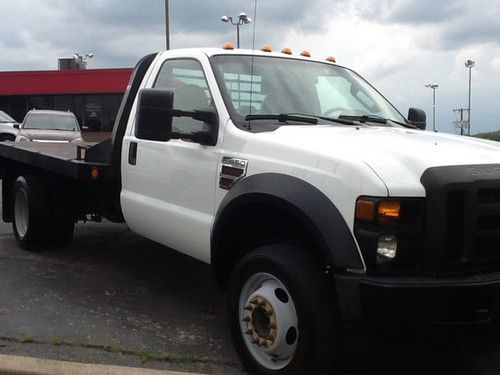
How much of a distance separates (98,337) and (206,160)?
4.62ft

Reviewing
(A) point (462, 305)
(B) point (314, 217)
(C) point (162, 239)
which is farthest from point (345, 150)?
(C) point (162, 239)

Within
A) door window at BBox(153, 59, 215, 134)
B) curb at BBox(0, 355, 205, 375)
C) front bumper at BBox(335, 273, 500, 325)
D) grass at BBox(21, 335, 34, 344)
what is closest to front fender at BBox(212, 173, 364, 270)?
front bumper at BBox(335, 273, 500, 325)

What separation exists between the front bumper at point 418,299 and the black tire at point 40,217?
13.4 ft

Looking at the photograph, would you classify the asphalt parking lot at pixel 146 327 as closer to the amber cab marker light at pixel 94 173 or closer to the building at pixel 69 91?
the amber cab marker light at pixel 94 173

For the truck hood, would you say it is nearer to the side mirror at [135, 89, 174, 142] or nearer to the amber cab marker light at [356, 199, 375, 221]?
the amber cab marker light at [356, 199, 375, 221]

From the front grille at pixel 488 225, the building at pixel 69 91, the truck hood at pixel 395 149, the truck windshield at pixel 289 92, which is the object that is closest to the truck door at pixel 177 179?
the truck windshield at pixel 289 92

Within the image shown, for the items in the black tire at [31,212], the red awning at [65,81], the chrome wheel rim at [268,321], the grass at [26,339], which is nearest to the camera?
the chrome wheel rim at [268,321]

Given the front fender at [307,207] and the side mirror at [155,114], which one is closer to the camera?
the front fender at [307,207]

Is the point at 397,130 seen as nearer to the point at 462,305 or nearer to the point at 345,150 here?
the point at 345,150

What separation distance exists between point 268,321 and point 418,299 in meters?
0.89

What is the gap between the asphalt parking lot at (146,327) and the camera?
4.00m

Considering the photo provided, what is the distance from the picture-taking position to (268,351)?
141 inches

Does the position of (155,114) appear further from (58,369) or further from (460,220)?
(460,220)

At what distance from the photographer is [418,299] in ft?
10.2
